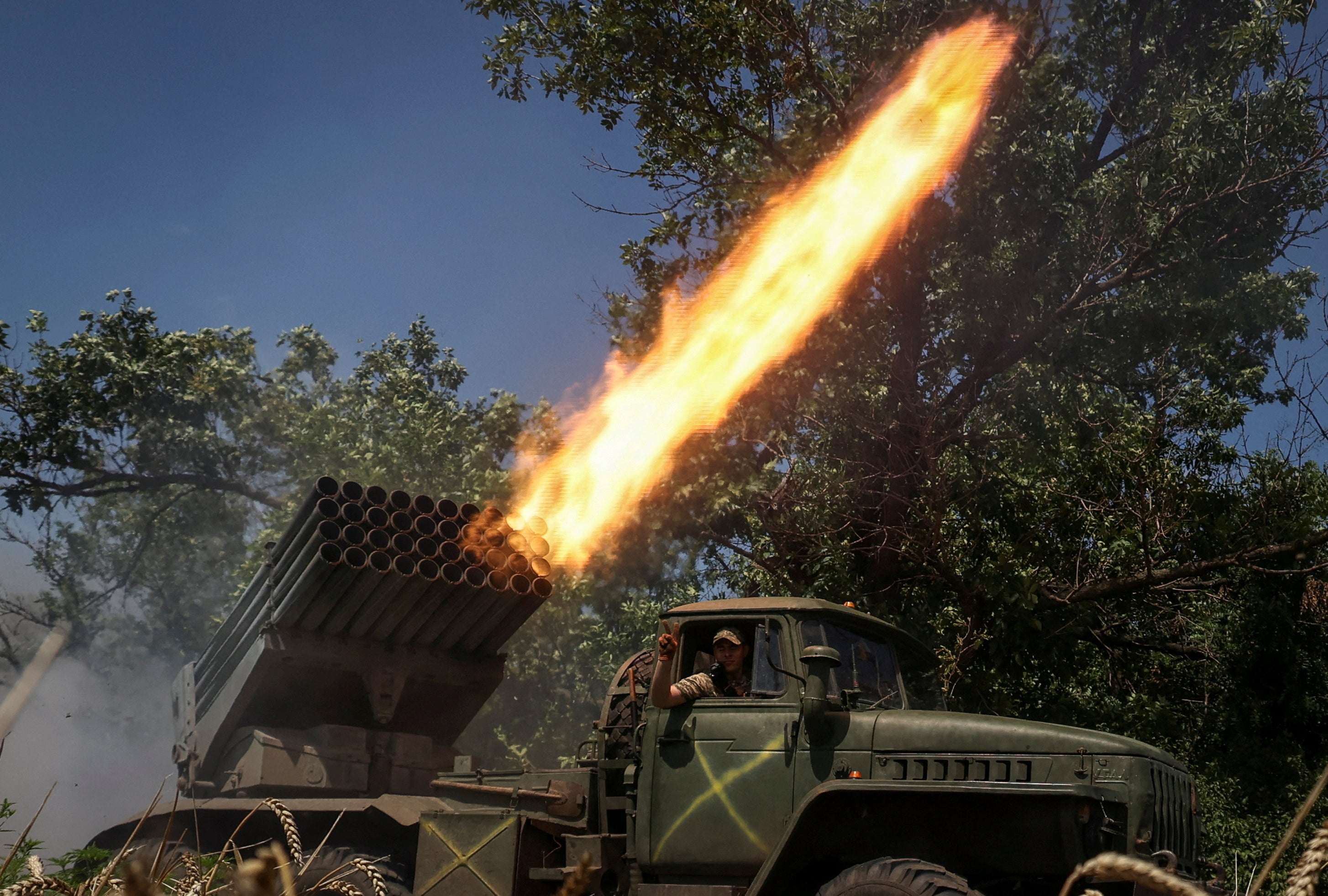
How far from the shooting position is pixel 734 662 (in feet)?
24.3

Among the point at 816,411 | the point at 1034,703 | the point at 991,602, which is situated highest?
the point at 816,411

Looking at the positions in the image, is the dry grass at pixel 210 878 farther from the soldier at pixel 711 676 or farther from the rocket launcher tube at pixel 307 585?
the rocket launcher tube at pixel 307 585

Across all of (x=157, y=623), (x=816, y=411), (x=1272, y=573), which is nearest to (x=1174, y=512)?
(x=1272, y=573)

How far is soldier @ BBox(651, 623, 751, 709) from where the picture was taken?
7.14m

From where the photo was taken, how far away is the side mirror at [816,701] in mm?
6754

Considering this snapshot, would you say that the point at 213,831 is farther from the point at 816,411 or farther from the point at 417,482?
the point at 417,482

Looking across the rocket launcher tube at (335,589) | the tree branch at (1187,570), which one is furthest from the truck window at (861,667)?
the tree branch at (1187,570)

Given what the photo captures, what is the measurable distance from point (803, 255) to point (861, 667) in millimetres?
9044

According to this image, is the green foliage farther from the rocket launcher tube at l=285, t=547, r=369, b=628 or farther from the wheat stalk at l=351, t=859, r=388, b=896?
the rocket launcher tube at l=285, t=547, r=369, b=628

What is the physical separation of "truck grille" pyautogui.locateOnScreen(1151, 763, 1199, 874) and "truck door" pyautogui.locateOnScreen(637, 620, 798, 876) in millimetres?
2030

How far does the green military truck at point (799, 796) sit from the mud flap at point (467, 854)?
0.01 metres

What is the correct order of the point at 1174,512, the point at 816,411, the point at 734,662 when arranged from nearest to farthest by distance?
1. the point at 734,662
2. the point at 1174,512
3. the point at 816,411

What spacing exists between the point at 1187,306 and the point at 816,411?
8.73 meters

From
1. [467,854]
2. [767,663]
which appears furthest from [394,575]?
[767,663]
